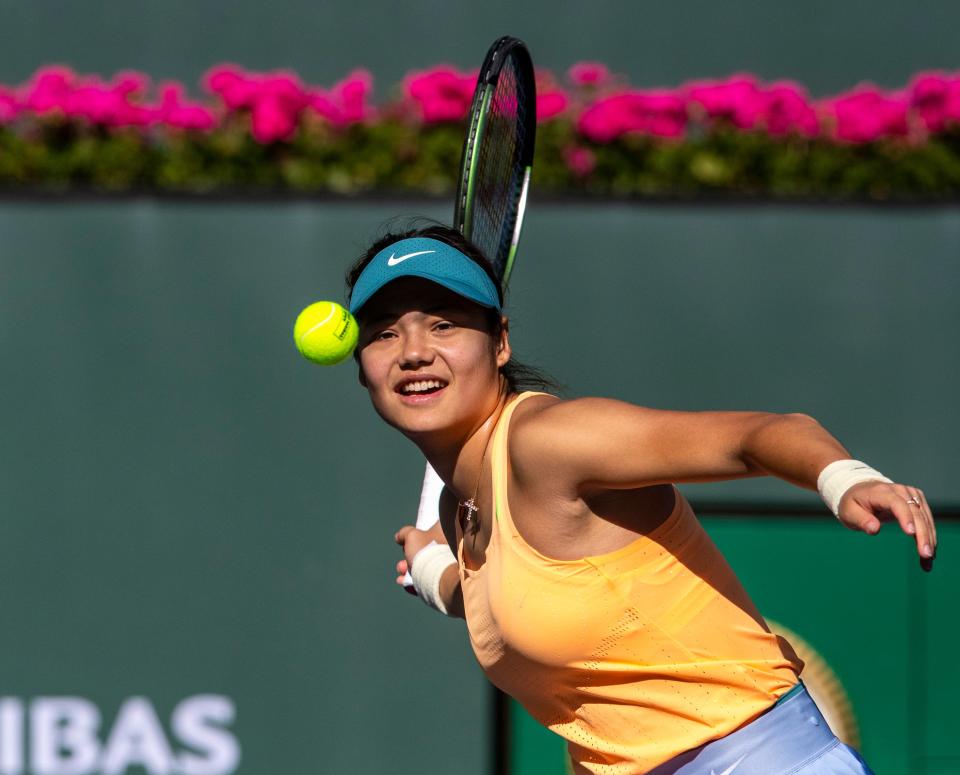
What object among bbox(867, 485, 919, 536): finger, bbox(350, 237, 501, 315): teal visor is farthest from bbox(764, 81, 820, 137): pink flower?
bbox(867, 485, 919, 536): finger

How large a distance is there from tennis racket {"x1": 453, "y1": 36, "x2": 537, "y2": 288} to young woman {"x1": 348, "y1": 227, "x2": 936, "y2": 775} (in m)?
0.59

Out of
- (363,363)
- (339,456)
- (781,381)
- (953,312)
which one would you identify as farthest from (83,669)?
(953,312)

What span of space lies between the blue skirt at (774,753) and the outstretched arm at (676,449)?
0.46 metres

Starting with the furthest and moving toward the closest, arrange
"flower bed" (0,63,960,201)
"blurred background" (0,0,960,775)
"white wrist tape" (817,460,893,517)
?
"flower bed" (0,63,960,201)
"blurred background" (0,0,960,775)
"white wrist tape" (817,460,893,517)

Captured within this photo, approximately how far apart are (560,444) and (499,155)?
4.41ft

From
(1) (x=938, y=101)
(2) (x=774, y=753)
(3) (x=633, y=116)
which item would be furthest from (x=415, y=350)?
(1) (x=938, y=101)

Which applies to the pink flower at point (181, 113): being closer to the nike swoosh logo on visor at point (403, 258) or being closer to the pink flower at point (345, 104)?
the pink flower at point (345, 104)

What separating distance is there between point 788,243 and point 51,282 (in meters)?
2.51

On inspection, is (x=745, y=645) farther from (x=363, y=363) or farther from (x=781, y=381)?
(x=781, y=381)

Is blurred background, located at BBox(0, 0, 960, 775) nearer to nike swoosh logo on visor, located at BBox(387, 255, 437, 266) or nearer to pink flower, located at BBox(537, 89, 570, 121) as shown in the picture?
pink flower, located at BBox(537, 89, 570, 121)

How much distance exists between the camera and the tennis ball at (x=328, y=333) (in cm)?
245

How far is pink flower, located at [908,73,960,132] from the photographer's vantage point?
197 inches

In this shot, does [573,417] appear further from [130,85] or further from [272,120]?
[130,85]

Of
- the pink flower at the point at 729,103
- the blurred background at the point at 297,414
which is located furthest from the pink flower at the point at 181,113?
the pink flower at the point at 729,103
